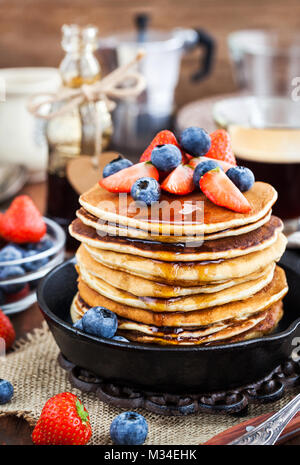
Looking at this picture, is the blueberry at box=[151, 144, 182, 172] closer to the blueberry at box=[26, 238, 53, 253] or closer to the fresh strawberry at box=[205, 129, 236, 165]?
the fresh strawberry at box=[205, 129, 236, 165]

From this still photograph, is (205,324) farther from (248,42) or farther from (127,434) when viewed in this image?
(248,42)

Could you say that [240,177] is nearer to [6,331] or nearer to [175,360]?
[175,360]

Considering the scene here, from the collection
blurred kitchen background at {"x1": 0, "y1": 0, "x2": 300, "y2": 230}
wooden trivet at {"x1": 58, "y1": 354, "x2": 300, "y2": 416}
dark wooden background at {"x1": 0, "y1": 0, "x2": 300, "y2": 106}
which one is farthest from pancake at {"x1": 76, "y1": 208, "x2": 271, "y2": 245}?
dark wooden background at {"x1": 0, "y1": 0, "x2": 300, "y2": 106}

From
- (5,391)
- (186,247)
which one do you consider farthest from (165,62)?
(5,391)

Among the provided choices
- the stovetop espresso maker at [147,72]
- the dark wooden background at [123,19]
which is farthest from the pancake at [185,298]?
the dark wooden background at [123,19]

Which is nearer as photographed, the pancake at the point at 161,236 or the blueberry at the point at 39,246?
the pancake at the point at 161,236

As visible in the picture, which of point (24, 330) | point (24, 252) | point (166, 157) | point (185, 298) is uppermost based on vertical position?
point (166, 157)

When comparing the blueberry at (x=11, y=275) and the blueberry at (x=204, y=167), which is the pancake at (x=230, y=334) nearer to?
the blueberry at (x=204, y=167)
